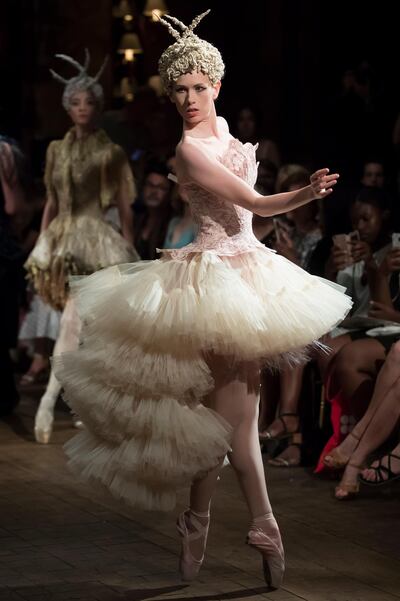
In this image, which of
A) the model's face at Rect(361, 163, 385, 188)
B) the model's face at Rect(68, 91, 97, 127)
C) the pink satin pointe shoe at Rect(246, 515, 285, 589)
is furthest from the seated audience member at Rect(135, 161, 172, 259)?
the pink satin pointe shoe at Rect(246, 515, 285, 589)

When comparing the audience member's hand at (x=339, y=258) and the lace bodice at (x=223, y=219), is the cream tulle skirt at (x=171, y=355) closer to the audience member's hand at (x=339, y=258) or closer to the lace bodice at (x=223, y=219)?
the lace bodice at (x=223, y=219)

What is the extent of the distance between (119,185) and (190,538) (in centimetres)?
358

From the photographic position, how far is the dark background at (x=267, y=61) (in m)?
11.4

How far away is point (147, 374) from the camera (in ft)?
16.5

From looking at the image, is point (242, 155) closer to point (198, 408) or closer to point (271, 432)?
Answer: point (198, 408)

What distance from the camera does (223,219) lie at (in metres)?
5.28

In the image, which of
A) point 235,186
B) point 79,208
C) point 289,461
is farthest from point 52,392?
point 235,186

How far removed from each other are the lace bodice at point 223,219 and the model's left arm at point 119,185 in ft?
10.4

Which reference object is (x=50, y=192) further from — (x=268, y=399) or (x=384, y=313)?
(x=384, y=313)

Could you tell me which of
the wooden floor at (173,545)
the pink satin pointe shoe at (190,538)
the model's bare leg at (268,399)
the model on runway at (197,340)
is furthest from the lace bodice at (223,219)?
the model's bare leg at (268,399)

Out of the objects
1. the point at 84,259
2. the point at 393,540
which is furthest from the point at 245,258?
the point at 84,259

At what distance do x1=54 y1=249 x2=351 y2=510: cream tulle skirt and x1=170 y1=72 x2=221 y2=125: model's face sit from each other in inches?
21.4

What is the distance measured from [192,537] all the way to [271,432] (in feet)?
8.17

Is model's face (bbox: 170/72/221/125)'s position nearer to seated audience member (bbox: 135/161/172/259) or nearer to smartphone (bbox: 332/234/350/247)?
smartphone (bbox: 332/234/350/247)
